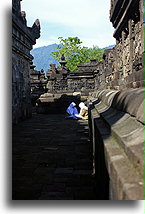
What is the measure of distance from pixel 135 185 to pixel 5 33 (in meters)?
1.59

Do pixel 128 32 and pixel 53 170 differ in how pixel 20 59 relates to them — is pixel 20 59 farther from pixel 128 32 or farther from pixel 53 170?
pixel 53 170

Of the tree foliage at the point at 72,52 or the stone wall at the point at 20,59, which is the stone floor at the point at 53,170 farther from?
the tree foliage at the point at 72,52

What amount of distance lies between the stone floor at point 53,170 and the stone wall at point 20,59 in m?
3.04

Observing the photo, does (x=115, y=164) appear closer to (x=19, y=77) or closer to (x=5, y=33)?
(x=5, y=33)

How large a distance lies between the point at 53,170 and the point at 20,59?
6107 millimetres

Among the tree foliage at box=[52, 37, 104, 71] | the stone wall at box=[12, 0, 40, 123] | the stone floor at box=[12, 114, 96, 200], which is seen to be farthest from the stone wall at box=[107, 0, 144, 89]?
the tree foliage at box=[52, 37, 104, 71]

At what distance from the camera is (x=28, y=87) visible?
30.7 ft

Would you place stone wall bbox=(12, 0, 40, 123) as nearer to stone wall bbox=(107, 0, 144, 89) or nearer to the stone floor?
the stone floor

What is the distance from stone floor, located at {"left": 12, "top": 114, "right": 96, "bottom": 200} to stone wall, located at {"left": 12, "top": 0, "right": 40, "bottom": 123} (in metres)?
3.04

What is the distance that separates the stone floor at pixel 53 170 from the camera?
229 centimetres

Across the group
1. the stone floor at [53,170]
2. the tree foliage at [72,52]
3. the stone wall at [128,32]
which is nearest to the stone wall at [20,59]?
the stone floor at [53,170]

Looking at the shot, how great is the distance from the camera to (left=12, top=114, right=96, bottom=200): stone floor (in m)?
2.29

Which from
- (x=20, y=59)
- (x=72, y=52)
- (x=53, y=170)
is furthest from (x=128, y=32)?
(x=72, y=52)

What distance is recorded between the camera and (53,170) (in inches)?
118
